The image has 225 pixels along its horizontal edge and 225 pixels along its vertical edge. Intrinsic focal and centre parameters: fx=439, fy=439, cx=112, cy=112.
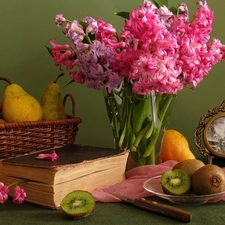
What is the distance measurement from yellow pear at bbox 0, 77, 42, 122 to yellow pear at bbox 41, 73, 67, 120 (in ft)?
0.11

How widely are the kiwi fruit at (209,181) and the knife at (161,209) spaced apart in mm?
86

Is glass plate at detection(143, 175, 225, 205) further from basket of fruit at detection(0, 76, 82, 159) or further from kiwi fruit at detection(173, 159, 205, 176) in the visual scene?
basket of fruit at detection(0, 76, 82, 159)

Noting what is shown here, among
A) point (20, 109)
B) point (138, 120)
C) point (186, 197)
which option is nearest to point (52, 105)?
point (20, 109)

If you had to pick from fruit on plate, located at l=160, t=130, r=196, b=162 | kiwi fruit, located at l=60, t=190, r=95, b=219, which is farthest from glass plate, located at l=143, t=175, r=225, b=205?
fruit on plate, located at l=160, t=130, r=196, b=162

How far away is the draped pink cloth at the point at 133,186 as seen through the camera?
829 mm

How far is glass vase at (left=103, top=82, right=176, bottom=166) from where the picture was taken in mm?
984

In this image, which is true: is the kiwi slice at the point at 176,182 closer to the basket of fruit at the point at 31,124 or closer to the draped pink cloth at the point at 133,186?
the draped pink cloth at the point at 133,186

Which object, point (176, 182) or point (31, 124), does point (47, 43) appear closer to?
point (31, 124)

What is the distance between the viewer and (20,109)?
103 centimetres

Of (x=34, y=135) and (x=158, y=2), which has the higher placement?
(x=158, y=2)

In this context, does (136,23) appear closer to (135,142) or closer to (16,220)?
(135,142)

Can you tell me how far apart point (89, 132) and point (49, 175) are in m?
0.56

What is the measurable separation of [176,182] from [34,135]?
1.24 feet

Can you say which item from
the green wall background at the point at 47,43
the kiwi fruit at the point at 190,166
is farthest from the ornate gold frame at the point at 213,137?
the kiwi fruit at the point at 190,166
